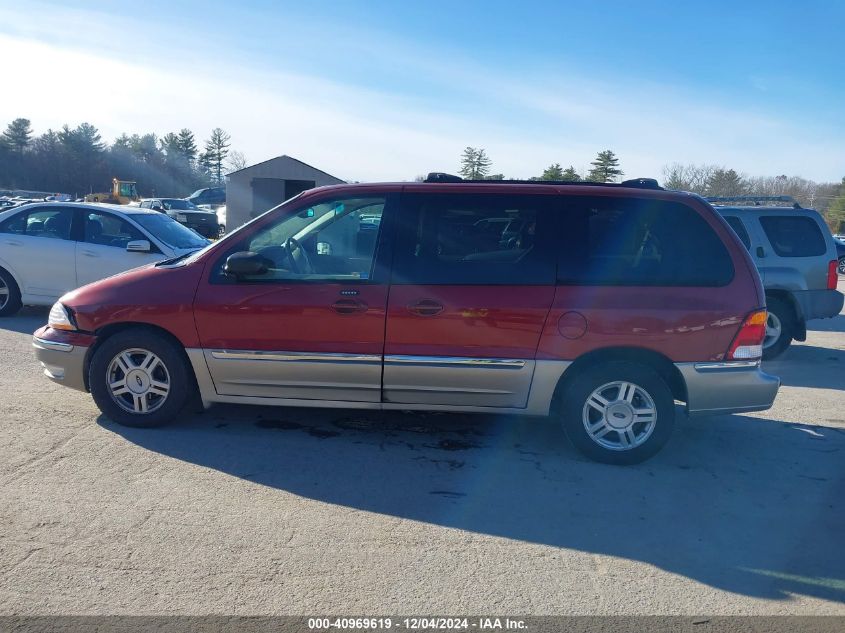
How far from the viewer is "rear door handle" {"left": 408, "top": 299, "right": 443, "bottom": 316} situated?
5.03 metres

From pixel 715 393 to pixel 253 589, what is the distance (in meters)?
3.33

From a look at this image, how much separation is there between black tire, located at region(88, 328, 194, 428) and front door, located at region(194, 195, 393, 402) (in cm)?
27

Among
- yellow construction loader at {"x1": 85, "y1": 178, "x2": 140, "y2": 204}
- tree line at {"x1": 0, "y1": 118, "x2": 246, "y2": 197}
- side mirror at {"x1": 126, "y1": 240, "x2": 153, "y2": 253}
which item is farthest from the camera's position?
tree line at {"x1": 0, "y1": 118, "x2": 246, "y2": 197}

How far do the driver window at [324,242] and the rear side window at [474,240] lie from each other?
269mm

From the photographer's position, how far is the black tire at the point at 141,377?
5.34 meters

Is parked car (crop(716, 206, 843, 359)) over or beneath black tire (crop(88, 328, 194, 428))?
over

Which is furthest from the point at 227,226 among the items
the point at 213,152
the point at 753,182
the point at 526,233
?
the point at 213,152

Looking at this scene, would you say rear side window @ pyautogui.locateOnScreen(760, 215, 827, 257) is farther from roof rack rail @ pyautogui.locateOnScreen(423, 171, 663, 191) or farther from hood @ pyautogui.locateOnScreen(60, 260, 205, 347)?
hood @ pyautogui.locateOnScreen(60, 260, 205, 347)

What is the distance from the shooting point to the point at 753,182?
1526 inches

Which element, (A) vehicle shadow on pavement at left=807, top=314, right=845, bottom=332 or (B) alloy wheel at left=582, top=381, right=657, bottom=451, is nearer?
(B) alloy wheel at left=582, top=381, right=657, bottom=451

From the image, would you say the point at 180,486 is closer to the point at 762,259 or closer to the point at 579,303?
the point at 579,303

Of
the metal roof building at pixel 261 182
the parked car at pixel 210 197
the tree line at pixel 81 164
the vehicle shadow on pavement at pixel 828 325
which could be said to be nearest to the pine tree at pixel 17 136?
the tree line at pixel 81 164

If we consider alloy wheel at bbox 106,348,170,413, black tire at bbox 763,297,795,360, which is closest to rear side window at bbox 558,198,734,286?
alloy wheel at bbox 106,348,170,413

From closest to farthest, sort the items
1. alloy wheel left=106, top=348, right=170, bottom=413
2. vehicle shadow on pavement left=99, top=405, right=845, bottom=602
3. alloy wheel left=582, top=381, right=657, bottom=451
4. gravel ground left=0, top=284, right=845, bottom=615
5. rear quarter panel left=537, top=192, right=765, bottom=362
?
1. gravel ground left=0, top=284, right=845, bottom=615
2. vehicle shadow on pavement left=99, top=405, right=845, bottom=602
3. rear quarter panel left=537, top=192, right=765, bottom=362
4. alloy wheel left=582, top=381, right=657, bottom=451
5. alloy wheel left=106, top=348, right=170, bottom=413
